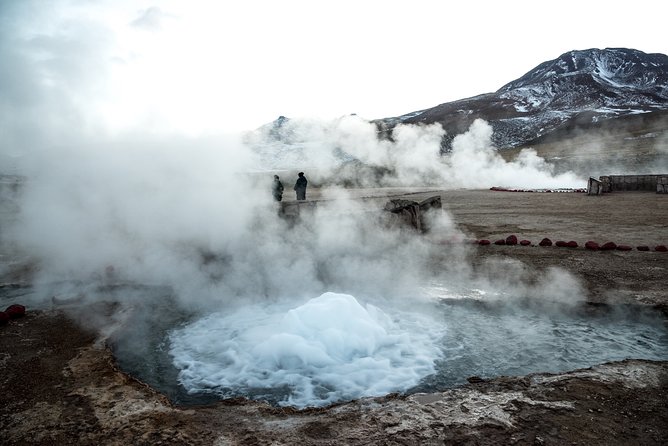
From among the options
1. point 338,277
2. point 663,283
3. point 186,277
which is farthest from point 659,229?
point 186,277

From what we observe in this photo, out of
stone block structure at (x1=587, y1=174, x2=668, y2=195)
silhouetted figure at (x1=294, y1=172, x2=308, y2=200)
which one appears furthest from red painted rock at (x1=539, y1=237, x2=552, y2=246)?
stone block structure at (x1=587, y1=174, x2=668, y2=195)

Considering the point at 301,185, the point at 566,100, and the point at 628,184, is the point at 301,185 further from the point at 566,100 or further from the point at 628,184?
the point at 566,100

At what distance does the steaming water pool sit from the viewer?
12.4ft

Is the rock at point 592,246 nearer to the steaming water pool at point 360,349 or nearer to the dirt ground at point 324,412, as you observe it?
the steaming water pool at point 360,349

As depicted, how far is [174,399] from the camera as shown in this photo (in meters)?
3.57

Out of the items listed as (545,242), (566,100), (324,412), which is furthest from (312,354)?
(566,100)

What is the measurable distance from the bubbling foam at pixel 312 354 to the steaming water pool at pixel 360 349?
0.4 inches

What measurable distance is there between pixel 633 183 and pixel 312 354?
20733mm

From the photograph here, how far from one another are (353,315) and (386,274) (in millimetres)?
2581

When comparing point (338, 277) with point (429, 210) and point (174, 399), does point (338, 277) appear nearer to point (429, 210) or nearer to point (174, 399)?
point (174, 399)

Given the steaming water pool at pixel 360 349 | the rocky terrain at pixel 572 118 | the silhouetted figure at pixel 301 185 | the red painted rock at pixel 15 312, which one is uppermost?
the rocky terrain at pixel 572 118

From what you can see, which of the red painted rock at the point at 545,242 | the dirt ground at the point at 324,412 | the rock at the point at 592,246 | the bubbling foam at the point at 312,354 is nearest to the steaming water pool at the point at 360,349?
the bubbling foam at the point at 312,354

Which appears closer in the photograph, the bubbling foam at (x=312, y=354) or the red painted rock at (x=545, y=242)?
the bubbling foam at (x=312, y=354)

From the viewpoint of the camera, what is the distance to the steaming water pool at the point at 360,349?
3777 mm
